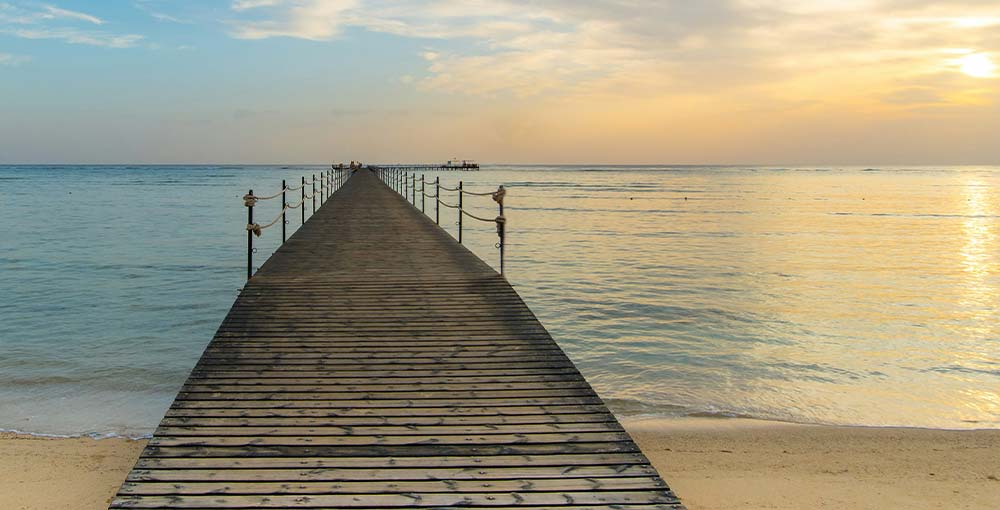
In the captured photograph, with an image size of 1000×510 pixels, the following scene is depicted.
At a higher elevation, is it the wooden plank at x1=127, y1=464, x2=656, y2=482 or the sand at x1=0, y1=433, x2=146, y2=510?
the wooden plank at x1=127, y1=464, x2=656, y2=482

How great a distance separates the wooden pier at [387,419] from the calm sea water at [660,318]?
5.10 ft

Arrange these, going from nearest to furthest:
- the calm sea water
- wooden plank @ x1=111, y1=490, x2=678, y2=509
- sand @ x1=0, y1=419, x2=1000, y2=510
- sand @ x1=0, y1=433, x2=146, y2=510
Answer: wooden plank @ x1=111, y1=490, x2=678, y2=509 < sand @ x1=0, y1=433, x2=146, y2=510 < sand @ x1=0, y1=419, x2=1000, y2=510 < the calm sea water

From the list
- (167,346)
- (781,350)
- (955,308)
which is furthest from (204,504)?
(955,308)

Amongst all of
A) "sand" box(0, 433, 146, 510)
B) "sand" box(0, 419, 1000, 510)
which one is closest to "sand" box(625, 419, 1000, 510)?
"sand" box(0, 419, 1000, 510)

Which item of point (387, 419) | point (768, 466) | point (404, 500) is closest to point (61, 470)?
point (387, 419)

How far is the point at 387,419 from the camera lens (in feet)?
13.3

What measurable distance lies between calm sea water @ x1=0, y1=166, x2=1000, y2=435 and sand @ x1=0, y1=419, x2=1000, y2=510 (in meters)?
0.48

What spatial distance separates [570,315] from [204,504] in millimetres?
7950

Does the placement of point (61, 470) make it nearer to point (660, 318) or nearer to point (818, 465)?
point (818, 465)

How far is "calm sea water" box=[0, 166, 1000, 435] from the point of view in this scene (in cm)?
682

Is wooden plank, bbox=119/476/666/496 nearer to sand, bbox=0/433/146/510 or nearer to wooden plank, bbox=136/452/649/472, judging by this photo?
wooden plank, bbox=136/452/649/472

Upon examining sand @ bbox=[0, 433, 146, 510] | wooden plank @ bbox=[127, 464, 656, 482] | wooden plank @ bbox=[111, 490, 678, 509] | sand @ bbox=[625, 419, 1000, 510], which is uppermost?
wooden plank @ bbox=[127, 464, 656, 482]

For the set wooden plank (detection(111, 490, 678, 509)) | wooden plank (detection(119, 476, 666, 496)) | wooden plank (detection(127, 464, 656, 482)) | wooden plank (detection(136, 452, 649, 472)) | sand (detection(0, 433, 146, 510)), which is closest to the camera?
wooden plank (detection(111, 490, 678, 509))

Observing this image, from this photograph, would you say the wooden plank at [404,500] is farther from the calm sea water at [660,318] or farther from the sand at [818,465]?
the calm sea water at [660,318]
